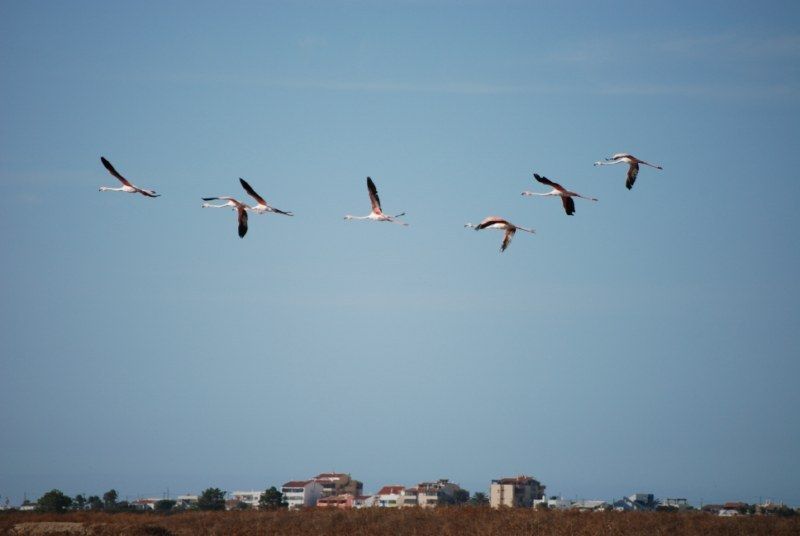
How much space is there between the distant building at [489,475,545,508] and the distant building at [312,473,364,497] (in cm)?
1724

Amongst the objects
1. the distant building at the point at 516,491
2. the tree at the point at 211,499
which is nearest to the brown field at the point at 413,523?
the tree at the point at 211,499

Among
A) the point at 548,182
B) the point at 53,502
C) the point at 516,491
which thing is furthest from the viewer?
the point at 516,491

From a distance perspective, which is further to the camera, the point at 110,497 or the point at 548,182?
the point at 110,497

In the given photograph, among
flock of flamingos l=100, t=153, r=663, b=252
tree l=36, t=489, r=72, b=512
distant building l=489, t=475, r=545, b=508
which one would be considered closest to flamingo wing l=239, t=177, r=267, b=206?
flock of flamingos l=100, t=153, r=663, b=252

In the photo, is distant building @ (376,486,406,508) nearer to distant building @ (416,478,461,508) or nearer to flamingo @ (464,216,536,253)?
distant building @ (416,478,461,508)

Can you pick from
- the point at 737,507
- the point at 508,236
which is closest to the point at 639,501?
the point at 737,507

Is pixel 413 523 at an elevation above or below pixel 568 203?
below

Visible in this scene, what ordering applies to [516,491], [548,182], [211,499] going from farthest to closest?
[516,491] → [211,499] → [548,182]

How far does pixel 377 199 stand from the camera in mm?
40531

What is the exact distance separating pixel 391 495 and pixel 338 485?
904 centimetres

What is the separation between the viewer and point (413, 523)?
5147cm

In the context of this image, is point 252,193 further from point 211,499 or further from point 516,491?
point 516,491

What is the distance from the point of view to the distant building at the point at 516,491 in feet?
347

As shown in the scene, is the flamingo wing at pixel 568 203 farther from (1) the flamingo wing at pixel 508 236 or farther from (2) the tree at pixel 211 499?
(2) the tree at pixel 211 499
